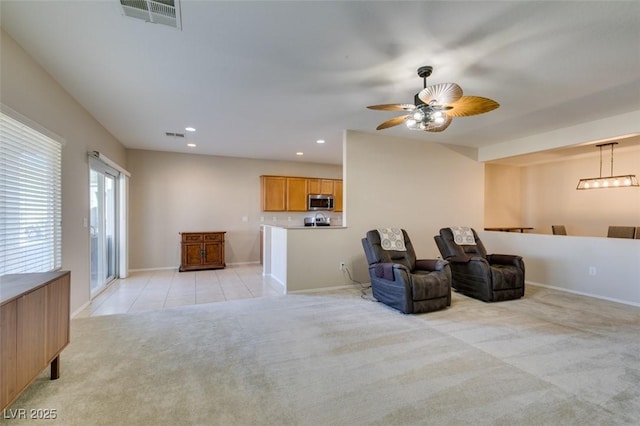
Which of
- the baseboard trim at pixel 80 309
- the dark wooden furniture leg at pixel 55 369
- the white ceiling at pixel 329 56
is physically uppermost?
the white ceiling at pixel 329 56

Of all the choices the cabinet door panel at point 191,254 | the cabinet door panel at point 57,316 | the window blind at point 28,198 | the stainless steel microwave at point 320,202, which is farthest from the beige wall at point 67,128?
the stainless steel microwave at point 320,202

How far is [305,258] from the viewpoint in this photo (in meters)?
4.57

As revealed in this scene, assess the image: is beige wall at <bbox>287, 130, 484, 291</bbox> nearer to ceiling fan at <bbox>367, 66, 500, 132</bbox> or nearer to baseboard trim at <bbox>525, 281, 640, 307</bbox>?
baseboard trim at <bbox>525, 281, 640, 307</bbox>

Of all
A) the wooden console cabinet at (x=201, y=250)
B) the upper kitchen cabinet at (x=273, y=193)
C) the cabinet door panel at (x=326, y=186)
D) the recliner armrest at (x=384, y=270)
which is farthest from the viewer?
the cabinet door panel at (x=326, y=186)

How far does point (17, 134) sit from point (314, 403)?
A: 10.7 feet

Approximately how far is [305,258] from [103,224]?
3.39 metres

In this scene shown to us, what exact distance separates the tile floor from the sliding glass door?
28 centimetres

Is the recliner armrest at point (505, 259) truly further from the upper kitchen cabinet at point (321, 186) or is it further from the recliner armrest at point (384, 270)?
the upper kitchen cabinet at point (321, 186)

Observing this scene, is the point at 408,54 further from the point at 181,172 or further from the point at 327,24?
the point at 181,172

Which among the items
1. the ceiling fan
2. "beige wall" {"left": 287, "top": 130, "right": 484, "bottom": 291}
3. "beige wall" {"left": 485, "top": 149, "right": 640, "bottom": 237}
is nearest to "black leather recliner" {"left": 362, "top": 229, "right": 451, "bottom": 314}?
"beige wall" {"left": 287, "top": 130, "right": 484, "bottom": 291}

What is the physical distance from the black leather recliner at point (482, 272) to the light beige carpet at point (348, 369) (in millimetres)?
452

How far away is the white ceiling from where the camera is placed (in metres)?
1.99

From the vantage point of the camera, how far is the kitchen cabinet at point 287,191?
23.0 ft

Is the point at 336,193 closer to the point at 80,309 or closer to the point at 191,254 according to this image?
the point at 191,254
